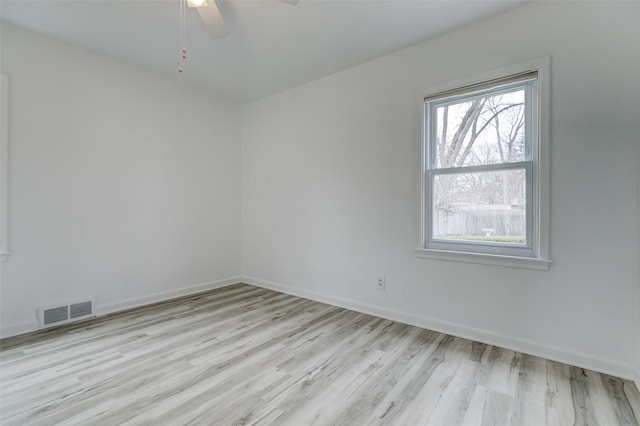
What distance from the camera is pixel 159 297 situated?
338 cm

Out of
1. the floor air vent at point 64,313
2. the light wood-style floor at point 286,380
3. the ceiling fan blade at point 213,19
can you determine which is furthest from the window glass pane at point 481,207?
the floor air vent at point 64,313

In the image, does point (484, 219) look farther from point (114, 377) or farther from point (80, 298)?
point (80, 298)

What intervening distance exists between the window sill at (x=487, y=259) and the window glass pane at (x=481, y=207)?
5.9 inches

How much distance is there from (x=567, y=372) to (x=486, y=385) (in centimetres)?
63

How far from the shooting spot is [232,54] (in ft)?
9.45

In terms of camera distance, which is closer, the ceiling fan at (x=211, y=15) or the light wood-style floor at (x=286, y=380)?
the light wood-style floor at (x=286, y=380)

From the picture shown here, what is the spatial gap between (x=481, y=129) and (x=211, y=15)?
7.33 feet

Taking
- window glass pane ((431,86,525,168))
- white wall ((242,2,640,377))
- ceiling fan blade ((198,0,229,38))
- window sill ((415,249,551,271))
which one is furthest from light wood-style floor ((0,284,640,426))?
ceiling fan blade ((198,0,229,38))

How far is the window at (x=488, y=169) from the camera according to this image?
217 cm

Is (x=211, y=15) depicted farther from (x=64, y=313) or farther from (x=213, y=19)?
(x=64, y=313)

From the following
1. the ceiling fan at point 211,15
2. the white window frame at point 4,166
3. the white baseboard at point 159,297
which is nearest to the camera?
the ceiling fan at point 211,15

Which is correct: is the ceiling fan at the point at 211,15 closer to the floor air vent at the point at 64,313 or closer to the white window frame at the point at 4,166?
the white window frame at the point at 4,166

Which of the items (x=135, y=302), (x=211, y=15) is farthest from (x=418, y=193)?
(x=135, y=302)

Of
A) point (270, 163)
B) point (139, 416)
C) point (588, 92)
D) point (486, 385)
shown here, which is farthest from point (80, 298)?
point (588, 92)
